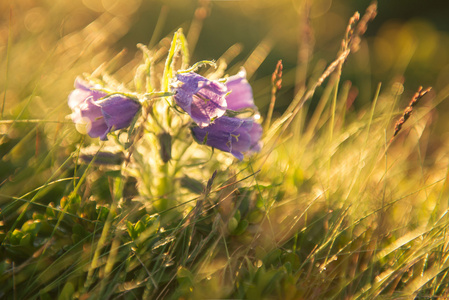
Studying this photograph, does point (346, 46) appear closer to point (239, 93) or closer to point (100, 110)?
point (239, 93)

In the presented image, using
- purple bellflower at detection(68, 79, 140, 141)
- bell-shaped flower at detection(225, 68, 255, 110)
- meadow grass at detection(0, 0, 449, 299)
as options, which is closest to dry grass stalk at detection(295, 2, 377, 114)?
meadow grass at detection(0, 0, 449, 299)

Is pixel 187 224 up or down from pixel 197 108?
down

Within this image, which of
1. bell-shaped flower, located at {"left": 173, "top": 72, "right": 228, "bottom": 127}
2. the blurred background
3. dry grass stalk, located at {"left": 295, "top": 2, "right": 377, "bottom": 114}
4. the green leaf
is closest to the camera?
the green leaf

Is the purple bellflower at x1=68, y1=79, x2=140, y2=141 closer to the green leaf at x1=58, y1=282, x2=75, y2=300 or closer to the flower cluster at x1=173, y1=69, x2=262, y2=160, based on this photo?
the flower cluster at x1=173, y1=69, x2=262, y2=160

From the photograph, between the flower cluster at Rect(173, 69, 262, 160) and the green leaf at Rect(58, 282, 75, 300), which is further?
the flower cluster at Rect(173, 69, 262, 160)

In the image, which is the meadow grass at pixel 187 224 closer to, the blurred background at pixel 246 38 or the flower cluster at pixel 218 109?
the flower cluster at pixel 218 109

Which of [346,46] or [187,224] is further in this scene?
[346,46]

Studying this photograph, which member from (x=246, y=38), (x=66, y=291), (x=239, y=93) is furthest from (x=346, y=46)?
(x=246, y=38)
